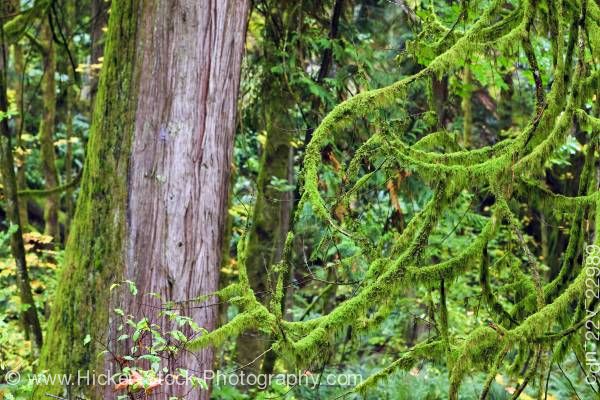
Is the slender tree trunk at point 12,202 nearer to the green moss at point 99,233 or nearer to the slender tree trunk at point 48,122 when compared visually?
the green moss at point 99,233

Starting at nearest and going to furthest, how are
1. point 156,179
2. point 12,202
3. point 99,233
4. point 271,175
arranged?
1. point 156,179
2. point 99,233
3. point 12,202
4. point 271,175

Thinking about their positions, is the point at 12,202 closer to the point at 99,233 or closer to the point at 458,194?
the point at 99,233

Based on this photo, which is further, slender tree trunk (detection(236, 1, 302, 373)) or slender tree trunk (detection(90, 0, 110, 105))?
slender tree trunk (detection(90, 0, 110, 105))

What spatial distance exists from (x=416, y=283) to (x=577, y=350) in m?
0.73

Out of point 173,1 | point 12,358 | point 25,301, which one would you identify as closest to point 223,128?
point 173,1

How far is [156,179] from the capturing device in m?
4.02

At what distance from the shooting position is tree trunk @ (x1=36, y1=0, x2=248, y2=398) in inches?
158

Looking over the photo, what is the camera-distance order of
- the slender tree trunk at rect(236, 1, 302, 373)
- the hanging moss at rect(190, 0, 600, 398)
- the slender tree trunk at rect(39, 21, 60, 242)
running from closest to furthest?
the hanging moss at rect(190, 0, 600, 398), the slender tree trunk at rect(236, 1, 302, 373), the slender tree trunk at rect(39, 21, 60, 242)

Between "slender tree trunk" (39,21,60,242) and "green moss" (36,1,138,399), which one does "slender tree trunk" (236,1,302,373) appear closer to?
"green moss" (36,1,138,399)

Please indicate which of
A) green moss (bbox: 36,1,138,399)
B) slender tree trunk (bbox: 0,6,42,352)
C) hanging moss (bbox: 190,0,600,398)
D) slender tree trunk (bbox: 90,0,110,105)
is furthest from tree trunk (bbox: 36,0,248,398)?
slender tree trunk (bbox: 90,0,110,105)

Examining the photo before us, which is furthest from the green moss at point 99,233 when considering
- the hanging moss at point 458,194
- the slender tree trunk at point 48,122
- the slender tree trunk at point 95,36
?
the slender tree trunk at point 48,122

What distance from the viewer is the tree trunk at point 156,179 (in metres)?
4.01

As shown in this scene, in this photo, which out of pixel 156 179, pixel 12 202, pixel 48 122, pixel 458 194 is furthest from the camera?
pixel 48 122

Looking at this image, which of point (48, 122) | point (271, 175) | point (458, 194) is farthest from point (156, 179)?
point (48, 122)
